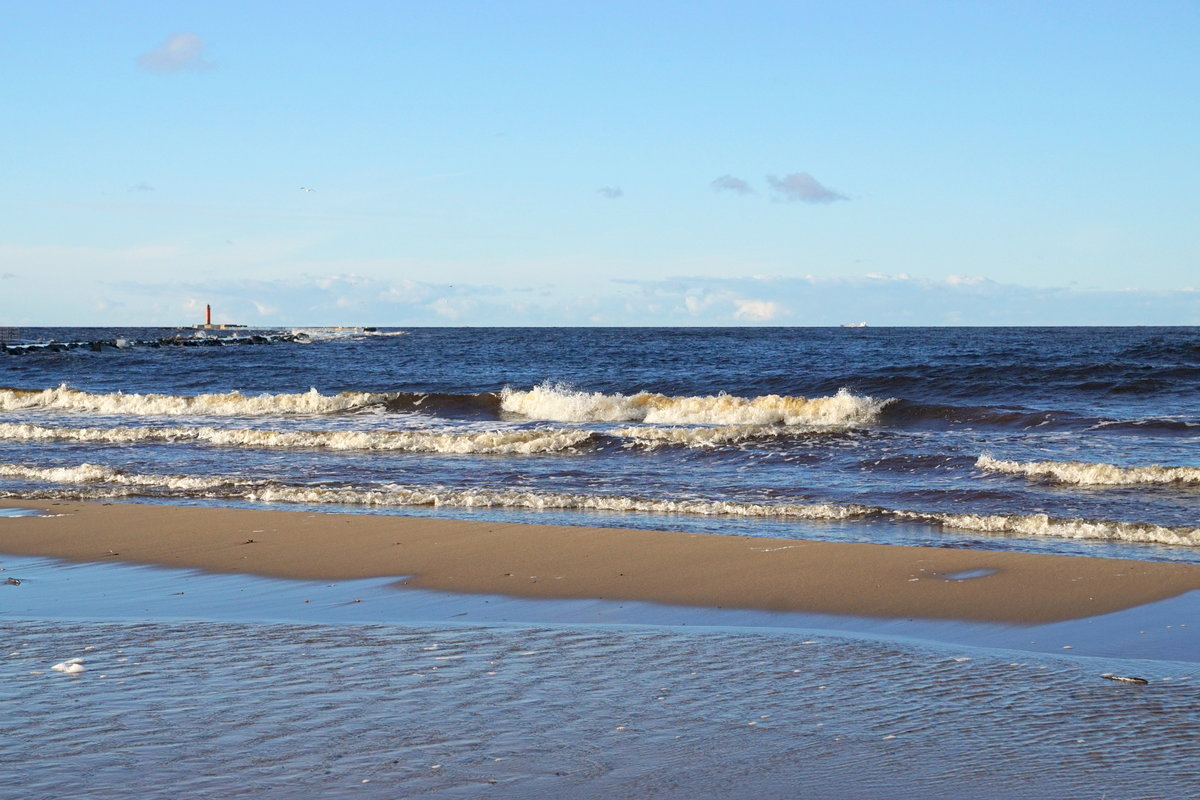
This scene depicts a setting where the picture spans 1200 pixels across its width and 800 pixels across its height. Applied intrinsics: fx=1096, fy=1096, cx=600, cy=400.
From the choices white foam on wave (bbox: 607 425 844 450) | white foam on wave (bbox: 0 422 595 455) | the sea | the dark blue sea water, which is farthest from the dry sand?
white foam on wave (bbox: 607 425 844 450)

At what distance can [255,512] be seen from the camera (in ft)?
38.4

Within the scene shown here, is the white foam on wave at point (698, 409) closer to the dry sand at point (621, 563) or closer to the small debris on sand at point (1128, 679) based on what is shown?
the dry sand at point (621, 563)

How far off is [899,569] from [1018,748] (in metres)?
4.11

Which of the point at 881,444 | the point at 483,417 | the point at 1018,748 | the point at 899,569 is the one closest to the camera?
the point at 1018,748

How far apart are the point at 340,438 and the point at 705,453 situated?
644 cm

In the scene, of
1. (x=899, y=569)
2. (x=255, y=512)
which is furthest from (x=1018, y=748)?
(x=255, y=512)

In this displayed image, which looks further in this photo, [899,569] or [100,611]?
[899,569]

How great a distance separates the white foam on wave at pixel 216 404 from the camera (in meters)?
26.3

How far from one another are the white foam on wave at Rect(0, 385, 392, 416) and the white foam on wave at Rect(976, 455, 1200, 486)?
1673cm

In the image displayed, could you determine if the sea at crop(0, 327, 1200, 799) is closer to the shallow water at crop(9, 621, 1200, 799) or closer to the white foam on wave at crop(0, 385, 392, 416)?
the shallow water at crop(9, 621, 1200, 799)

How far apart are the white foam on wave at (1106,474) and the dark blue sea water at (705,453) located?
26mm

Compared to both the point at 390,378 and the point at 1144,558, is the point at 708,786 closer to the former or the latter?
the point at 1144,558

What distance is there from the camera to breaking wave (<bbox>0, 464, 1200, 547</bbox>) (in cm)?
1034

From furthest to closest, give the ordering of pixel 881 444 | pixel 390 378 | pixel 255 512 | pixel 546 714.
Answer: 1. pixel 390 378
2. pixel 881 444
3. pixel 255 512
4. pixel 546 714
